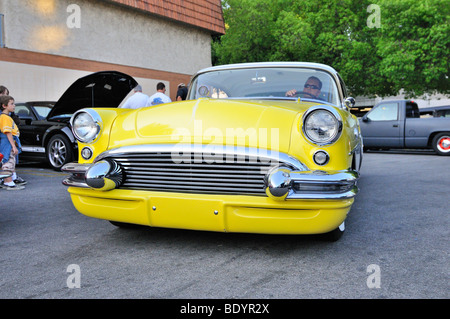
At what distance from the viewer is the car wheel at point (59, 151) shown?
7.88 meters

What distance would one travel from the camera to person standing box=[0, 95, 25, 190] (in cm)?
580

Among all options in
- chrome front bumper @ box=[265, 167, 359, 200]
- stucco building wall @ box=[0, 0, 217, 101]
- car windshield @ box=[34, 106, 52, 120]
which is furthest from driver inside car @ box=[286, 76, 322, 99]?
stucco building wall @ box=[0, 0, 217, 101]

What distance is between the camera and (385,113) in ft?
39.4

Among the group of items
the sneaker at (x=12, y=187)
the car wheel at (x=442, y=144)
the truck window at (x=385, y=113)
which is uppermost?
the truck window at (x=385, y=113)

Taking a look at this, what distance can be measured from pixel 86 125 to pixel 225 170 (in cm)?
125

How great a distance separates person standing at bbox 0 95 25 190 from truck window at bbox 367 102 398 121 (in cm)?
930

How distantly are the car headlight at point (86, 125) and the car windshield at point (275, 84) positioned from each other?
1.40 meters

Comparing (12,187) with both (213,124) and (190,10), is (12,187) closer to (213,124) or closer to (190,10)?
(213,124)

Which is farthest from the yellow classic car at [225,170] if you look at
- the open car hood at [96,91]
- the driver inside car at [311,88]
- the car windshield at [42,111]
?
the car windshield at [42,111]

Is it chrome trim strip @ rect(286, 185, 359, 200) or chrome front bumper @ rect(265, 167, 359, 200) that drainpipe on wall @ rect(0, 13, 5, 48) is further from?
chrome trim strip @ rect(286, 185, 359, 200)

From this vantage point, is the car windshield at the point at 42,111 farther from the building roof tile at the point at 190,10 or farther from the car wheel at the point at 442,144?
the car wheel at the point at 442,144

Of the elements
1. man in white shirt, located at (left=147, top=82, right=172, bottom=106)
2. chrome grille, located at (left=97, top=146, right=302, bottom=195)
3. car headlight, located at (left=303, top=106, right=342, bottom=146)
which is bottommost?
chrome grille, located at (left=97, top=146, right=302, bottom=195)

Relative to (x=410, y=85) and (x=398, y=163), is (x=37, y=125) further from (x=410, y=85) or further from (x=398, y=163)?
(x=410, y=85)

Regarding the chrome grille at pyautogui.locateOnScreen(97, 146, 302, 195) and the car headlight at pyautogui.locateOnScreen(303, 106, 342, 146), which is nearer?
the chrome grille at pyautogui.locateOnScreen(97, 146, 302, 195)
